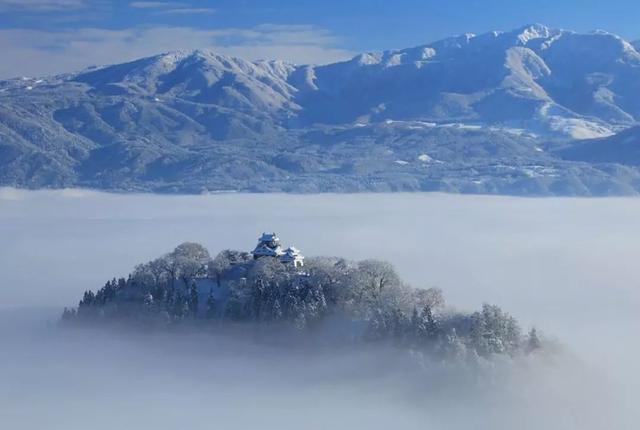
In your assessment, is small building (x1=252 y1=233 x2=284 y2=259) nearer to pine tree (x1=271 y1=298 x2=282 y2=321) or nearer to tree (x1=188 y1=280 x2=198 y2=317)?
tree (x1=188 y1=280 x2=198 y2=317)

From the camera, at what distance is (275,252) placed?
311 ft

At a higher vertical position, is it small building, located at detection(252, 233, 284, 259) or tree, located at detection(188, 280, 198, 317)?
small building, located at detection(252, 233, 284, 259)

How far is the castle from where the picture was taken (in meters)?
93.7

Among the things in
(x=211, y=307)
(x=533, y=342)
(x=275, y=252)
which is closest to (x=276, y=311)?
(x=211, y=307)

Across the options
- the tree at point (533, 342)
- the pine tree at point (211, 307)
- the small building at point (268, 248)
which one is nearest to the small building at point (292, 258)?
the small building at point (268, 248)

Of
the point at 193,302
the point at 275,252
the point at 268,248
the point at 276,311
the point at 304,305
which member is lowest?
the point at 276,311

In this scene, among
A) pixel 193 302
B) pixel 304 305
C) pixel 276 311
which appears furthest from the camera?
pixel 193 302

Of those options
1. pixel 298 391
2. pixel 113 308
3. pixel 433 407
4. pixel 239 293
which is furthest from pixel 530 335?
pixel 113 308

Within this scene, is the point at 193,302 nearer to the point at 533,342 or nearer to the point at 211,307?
the point at 211,307

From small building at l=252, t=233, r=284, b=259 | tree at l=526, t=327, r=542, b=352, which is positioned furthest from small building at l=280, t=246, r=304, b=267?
tree at l=526, t=327, r=542, b=352

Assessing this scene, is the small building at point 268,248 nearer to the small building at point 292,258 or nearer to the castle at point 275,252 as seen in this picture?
the castle at point 275,252

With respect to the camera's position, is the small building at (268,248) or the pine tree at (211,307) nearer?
the pine tree at (211,307)

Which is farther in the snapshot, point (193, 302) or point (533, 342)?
point (193, 302)

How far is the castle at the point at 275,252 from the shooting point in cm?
9369
